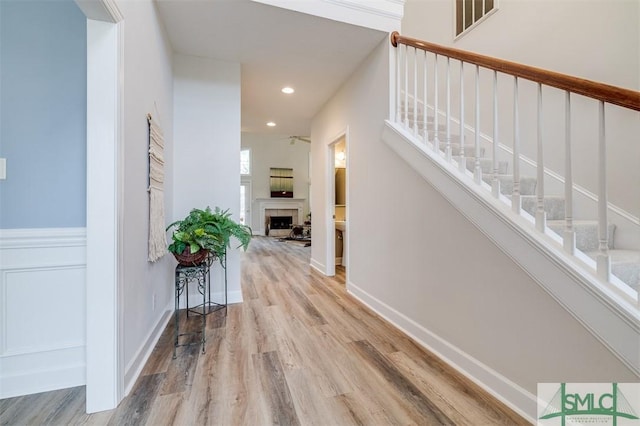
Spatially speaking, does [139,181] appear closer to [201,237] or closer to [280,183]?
[201,237]

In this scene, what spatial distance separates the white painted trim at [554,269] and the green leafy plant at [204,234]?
5.48 feet

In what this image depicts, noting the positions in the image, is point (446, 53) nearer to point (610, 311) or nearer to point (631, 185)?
point (631, 185)

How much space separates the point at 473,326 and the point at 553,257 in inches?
26.3

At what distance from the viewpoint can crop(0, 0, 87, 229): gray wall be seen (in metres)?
1.54

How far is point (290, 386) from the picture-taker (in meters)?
1.61

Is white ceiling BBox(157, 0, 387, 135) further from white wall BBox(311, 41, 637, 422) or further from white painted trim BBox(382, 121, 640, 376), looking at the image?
white painted trim BBox(382, 121, 640, 376)

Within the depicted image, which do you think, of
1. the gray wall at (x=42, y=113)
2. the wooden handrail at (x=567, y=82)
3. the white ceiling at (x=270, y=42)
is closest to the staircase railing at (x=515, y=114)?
the wooden handrail at (x=567, y=82)

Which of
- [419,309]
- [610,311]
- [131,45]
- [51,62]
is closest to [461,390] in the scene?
[419,309]

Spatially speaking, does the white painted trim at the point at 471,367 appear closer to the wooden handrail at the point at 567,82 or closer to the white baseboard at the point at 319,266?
the wooden handrail at the point at 567,82

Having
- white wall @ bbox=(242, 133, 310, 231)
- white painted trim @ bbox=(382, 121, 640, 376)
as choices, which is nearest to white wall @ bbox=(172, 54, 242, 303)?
white painted trim @ bbox=(382, 121, 640, 376)

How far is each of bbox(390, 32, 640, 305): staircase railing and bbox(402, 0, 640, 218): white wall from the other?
1.1 inches

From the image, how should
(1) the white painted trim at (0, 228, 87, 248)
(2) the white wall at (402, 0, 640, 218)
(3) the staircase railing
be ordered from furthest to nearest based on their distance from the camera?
(2) the white wall at (402, 0, 640, 218) < (1) the white painted trim at (0, 228, 87, 248) < (3) the staircase railing

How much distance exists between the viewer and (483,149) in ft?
8.71

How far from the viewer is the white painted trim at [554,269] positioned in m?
1.08
